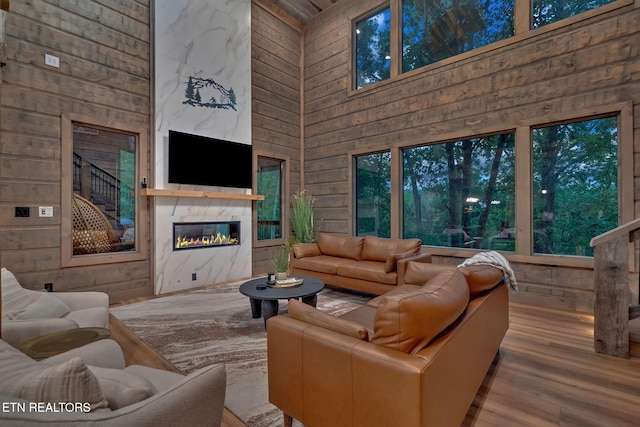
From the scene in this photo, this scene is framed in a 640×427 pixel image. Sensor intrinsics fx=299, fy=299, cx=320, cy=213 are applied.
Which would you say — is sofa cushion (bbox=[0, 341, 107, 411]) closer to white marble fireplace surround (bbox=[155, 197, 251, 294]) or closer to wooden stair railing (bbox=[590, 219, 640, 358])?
wooden stair railing (bbox=[590, 219, 640, 358])

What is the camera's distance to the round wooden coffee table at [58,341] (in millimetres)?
1449

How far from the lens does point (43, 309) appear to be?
2.11 metres

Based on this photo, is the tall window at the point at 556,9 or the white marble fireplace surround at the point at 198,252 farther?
the white marble fireplace surround at the point at 198,252

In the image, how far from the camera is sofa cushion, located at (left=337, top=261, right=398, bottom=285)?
3748 millimetres

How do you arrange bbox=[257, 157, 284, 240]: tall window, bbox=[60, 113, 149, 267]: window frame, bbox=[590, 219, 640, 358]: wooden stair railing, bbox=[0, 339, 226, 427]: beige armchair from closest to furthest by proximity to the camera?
bbox=[0, 339, 226, 427]: beige armchair < bbox=[590, 219, 640, 358]: wooden stair railing < bbox=[60, 113, 149, 267]: window frame < bbox=[257, 157, 284, 240]: tall window

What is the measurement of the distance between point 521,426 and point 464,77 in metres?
4.37

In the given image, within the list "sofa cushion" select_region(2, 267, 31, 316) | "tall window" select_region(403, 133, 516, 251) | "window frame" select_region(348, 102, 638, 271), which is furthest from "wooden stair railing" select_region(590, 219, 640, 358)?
"sofa cushion" select_region(2, 267, 31, 316)

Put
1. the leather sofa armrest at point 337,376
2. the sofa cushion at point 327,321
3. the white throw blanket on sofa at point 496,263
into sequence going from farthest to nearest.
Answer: the white throw blanket on sofa at point 496,263
the sofa cushion at point 327,321
the leather sofa armrest at point 337,376

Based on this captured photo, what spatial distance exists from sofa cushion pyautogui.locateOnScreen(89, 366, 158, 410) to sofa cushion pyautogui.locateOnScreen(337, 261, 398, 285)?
310 cm

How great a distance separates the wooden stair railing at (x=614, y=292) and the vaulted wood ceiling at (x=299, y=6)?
6.11 m

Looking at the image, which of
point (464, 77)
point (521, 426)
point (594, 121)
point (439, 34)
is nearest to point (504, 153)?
point (594, 121)

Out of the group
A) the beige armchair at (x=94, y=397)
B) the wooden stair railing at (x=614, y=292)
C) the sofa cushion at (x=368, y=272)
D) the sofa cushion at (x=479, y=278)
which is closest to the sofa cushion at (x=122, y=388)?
the beige armchair at (x=94, y=397)

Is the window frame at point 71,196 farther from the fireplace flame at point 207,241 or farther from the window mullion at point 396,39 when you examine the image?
the window mullion at point 396,39

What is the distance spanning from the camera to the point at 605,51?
3479 millimetres
